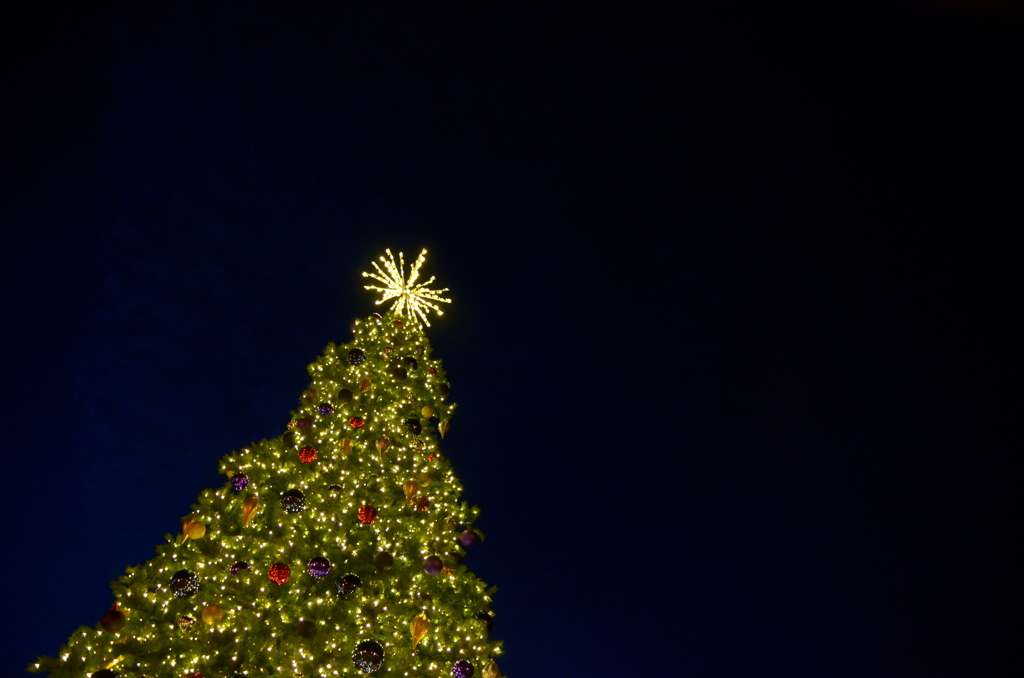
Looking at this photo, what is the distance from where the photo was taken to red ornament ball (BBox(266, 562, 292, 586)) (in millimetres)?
2926

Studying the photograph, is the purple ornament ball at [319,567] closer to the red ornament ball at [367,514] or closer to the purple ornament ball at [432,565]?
the red ornament ball at [367,514]

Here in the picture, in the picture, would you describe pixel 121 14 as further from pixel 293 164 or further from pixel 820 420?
pixel 820 420

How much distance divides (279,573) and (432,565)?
0.86 m

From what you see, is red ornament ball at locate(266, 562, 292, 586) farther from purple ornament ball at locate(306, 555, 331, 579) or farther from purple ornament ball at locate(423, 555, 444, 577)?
purple ornament ball at locate(423, 555, 444, 577)

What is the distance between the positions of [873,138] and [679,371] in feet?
11.6

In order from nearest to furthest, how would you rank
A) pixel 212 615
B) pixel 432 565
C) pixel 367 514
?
pixel 212 615, pixel 432 565, pixel 367 514

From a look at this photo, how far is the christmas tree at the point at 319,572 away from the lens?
270cm

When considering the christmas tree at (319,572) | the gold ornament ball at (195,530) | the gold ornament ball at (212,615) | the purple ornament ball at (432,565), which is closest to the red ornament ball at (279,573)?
the christmas tree at (319,572)

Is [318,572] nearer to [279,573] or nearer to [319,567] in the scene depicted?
[319,567]

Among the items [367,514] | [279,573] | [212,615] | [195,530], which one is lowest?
[212,615]

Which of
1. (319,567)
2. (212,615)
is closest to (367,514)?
(319,567)

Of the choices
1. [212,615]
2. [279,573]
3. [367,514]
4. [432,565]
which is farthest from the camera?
[367,514]

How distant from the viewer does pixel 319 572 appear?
117 inches

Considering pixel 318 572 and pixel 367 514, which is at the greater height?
pixel 367 514
